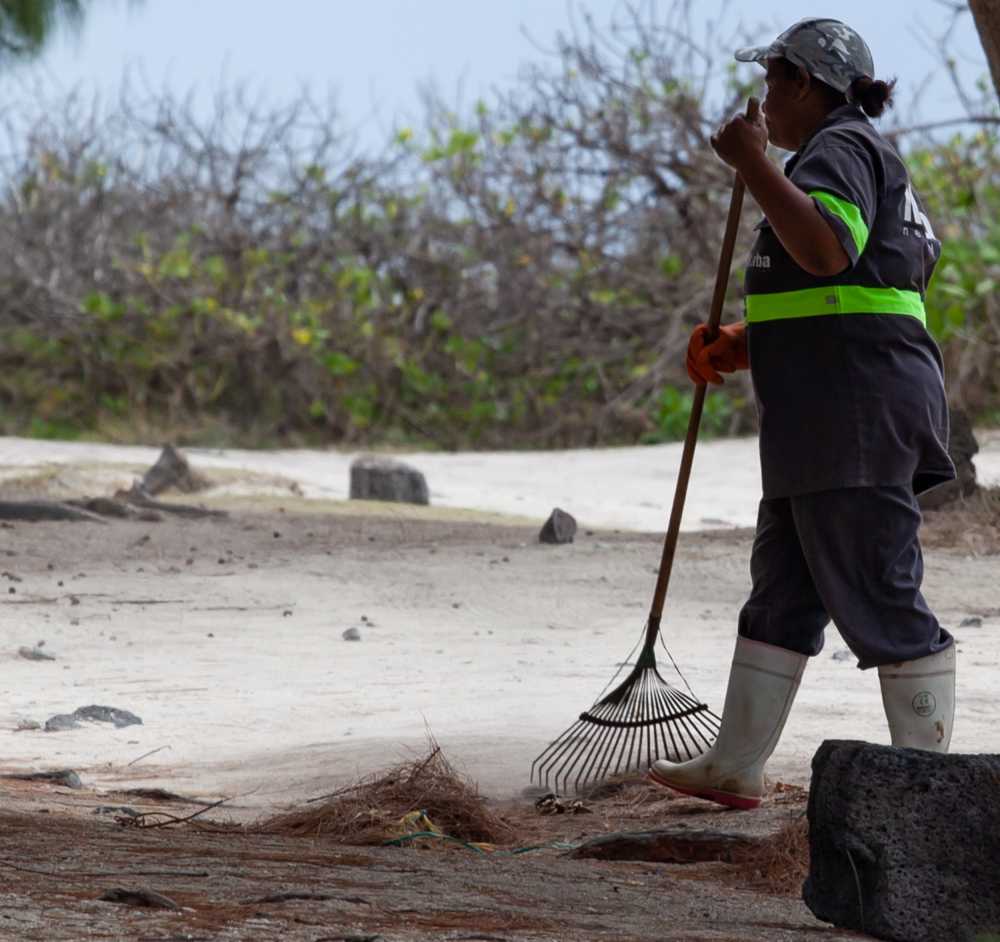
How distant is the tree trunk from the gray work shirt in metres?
2.24

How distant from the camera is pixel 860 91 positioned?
10.2 ft

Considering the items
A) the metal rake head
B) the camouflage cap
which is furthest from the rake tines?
the camouflage cap

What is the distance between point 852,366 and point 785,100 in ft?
1.82

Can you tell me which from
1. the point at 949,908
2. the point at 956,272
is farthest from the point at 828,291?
the point at 956,272

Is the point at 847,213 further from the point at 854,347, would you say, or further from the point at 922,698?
the point at 922,698

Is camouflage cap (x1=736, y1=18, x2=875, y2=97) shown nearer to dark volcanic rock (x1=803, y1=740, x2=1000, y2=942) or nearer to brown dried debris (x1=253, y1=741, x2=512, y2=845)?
dark volcanic rock (x1=803, y1=740, x2=1000, y2=942)

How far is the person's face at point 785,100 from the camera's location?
3.10 meters

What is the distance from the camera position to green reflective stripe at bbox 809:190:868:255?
2.80 metres

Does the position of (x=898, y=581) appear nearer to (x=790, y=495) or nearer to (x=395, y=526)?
(x=790, y=495)

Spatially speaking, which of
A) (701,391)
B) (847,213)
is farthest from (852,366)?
(701,391)

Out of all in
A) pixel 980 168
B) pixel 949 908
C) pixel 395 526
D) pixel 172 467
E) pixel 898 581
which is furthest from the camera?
pixel 980 168

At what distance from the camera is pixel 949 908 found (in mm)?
2318

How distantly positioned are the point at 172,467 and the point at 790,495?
7892 mm

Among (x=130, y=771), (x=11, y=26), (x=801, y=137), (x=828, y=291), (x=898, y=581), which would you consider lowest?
(x=130, y=771)
